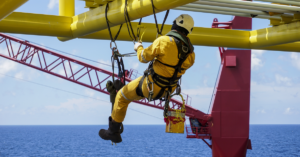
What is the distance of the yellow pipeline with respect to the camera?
5108mm

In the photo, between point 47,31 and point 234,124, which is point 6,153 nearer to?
point 234,124

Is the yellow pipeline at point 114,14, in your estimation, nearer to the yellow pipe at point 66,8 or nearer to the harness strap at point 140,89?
the yellow pipe at point 66,8

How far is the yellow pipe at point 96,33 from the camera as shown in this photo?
6.59 meters

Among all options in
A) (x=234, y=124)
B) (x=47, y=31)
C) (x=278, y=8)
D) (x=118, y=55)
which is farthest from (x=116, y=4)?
(x=234, y=124)

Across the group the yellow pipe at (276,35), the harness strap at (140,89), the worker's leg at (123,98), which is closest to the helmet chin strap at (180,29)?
the harness strap at (140,89)

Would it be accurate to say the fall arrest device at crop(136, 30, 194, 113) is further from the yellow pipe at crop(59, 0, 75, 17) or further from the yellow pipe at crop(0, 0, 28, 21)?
the yellow pipe at crop(59, 0, 75, 17)

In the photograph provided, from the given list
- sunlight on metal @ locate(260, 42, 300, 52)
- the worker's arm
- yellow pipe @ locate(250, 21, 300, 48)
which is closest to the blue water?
sunlight on metal @ locate(260, 42, 300, 52)

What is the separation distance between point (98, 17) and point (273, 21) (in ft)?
11.8

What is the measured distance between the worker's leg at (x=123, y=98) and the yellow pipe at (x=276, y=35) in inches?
135

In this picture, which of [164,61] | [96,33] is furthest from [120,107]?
[96,33]

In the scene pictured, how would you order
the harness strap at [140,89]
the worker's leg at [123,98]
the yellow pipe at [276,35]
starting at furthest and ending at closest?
1. the yellow pipe at [276,35]
2. the worker's leg at [123,98]
3. the harness strap at [140,89]

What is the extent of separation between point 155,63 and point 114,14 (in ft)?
4.20

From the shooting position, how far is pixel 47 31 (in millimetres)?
6789

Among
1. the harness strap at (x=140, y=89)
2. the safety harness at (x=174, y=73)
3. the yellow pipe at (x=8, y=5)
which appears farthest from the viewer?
the harness strap at (x=140, y=89)
